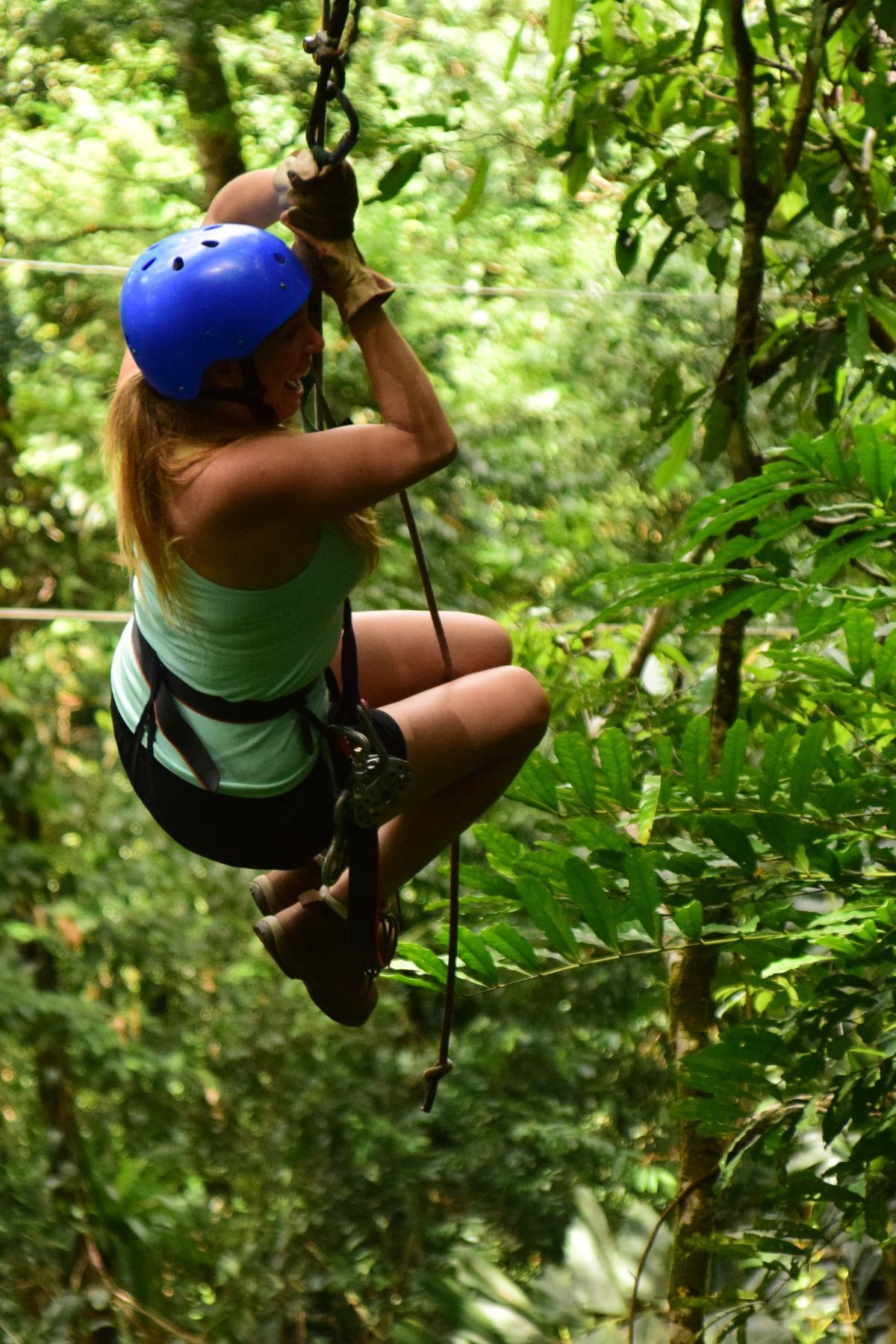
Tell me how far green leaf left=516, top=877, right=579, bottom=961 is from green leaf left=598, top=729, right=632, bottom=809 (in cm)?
17

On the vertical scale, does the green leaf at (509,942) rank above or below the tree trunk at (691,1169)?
above

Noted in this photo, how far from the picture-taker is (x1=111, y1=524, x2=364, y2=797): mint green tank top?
5.68 ft

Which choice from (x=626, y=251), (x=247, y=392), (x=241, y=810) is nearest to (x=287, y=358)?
(x=247, y=392)

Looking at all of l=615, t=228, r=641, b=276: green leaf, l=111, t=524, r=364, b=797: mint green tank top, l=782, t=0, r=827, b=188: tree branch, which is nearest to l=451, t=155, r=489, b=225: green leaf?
l=615, t=228, r=641, b=276: green leaf

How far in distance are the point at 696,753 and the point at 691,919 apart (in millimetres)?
237

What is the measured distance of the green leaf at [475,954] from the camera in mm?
2186

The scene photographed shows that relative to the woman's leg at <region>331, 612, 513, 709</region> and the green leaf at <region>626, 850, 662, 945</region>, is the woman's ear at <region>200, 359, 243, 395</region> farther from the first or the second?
the green leaf at <region>626, 850, 662, 945</region>

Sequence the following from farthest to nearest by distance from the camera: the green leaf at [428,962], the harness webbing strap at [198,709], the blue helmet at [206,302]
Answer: the green leaf at [428,962] < the harness webbing strap at [198,709] < the blue helmet at [206,302]

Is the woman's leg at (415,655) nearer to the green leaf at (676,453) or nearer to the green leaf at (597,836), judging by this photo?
the green leaf at (597,836)

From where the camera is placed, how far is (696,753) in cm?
211

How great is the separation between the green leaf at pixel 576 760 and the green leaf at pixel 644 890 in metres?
0.14

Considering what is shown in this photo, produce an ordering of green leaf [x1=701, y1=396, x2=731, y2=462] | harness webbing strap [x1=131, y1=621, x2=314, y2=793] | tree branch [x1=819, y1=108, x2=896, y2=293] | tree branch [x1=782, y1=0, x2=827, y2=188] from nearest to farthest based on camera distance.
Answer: harness webbing strap [x1=131, y1=621, x2=314, y2=793], tree branch [x1=782, y1=0, x2=827, y2=188], tree branch [x1=819, y1=108, x2=896, y2=293], green leaf [x1=701, y1=396, x2=731, y2=462]

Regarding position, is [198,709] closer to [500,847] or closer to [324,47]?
[500,847]

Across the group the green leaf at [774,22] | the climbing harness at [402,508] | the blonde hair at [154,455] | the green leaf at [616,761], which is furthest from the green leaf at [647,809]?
the green leaf at [774,22]
